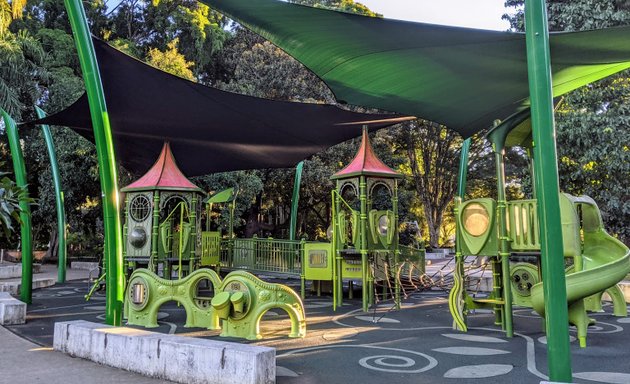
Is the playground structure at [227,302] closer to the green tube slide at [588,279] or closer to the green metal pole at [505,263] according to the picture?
the green metal pole at [505,263]

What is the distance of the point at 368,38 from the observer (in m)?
5.09

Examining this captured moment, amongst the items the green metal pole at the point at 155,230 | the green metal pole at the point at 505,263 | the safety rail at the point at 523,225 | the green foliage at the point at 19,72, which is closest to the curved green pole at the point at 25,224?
the green metal pole at the point at 155,230

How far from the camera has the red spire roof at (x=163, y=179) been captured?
1021cm

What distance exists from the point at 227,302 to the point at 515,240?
4109 millimetres

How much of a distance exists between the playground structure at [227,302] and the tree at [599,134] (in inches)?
456

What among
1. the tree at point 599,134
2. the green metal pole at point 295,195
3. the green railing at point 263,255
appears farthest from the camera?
the green metal pole at point 295,195

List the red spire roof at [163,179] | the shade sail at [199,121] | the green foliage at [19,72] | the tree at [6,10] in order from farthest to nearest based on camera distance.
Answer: the green foliage at [19,72]
the tree at [6,10]
the red spire roof at [163,179]
the shade sail at [199,121]

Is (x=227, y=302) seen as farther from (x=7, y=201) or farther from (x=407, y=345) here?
(x=7, y=201)

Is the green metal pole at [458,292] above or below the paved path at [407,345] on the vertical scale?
above

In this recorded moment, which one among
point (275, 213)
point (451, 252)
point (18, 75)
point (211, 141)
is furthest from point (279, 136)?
point (451, 252)

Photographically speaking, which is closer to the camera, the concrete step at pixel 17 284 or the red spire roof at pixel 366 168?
the red spire roof at pixel 366 168

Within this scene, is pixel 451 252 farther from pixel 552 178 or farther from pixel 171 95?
pixel 552 178

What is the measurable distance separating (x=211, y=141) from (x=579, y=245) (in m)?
8.34

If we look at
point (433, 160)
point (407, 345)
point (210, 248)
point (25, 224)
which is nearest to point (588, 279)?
point (407, 345)
